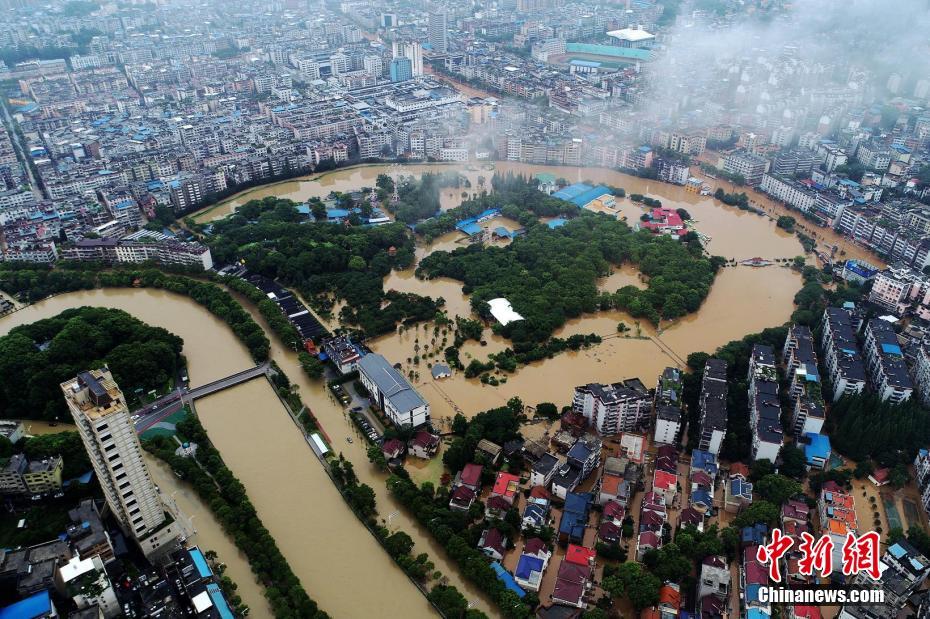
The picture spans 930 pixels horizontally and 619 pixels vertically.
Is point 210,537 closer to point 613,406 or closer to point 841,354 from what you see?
point 613,406

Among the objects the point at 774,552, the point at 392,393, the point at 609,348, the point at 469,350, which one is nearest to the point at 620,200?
the point at 609,348

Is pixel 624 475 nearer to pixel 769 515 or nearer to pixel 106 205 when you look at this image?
pixel 769 515

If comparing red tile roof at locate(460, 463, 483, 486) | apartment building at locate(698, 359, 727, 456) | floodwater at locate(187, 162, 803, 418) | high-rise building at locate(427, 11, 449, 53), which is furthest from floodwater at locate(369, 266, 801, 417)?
high-rise building at locate(427, 11, 449, 53)

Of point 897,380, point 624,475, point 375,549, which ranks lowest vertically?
point 375,549

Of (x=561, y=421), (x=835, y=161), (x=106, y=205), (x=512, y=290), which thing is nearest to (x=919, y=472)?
(x=561, y=421)

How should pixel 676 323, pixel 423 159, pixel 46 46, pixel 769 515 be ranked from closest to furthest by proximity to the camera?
pixel 769 515 < pixel 676 323 < pixel 423 159 < pixel 46 46

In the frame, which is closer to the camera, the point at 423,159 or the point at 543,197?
the point at 543,197

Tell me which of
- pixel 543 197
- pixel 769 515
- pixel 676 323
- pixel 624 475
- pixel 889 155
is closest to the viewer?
pixel 769 515

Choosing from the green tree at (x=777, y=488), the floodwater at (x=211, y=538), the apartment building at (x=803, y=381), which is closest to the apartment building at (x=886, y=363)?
the apartment building at (x=803, y=381)
